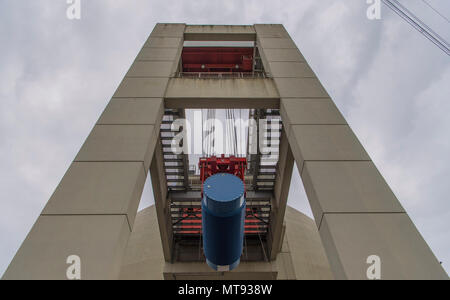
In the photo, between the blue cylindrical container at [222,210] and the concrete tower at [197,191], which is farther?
the blue cylindrical container at [222,210]

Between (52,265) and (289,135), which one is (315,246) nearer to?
(289,135)

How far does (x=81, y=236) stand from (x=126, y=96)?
3648 millimetres

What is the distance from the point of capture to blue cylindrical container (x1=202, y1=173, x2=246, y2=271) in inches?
214

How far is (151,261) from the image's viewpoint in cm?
1330

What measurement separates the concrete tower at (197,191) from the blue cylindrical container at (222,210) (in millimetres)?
1546

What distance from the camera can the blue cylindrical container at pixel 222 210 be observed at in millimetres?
5438

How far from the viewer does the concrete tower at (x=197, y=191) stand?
3.31 meters

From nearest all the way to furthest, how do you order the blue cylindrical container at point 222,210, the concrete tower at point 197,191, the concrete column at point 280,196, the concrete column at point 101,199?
the concrete column at point 101,199 → the concrete tower at point 197,191 → the blue cylindrical container at point 222,210 → the concrete column at point 280,196

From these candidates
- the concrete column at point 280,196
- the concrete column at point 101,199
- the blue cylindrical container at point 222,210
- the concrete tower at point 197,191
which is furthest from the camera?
the concrete column at point 280,196

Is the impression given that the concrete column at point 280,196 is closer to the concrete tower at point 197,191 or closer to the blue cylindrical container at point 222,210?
the concrete tower at point 197,191

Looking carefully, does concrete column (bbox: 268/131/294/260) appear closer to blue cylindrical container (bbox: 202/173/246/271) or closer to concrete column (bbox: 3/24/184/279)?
blue cylindrical container (bbox: 202/173/246/271)

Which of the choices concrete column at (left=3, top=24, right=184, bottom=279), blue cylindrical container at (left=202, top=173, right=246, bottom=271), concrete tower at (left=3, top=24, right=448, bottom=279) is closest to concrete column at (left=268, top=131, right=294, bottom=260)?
concrete tower at (left=3, top=24, right=448, bottom=279)

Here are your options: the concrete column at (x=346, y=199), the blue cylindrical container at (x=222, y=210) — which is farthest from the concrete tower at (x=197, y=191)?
the blue cylindrical container at (x=222, y=210)
